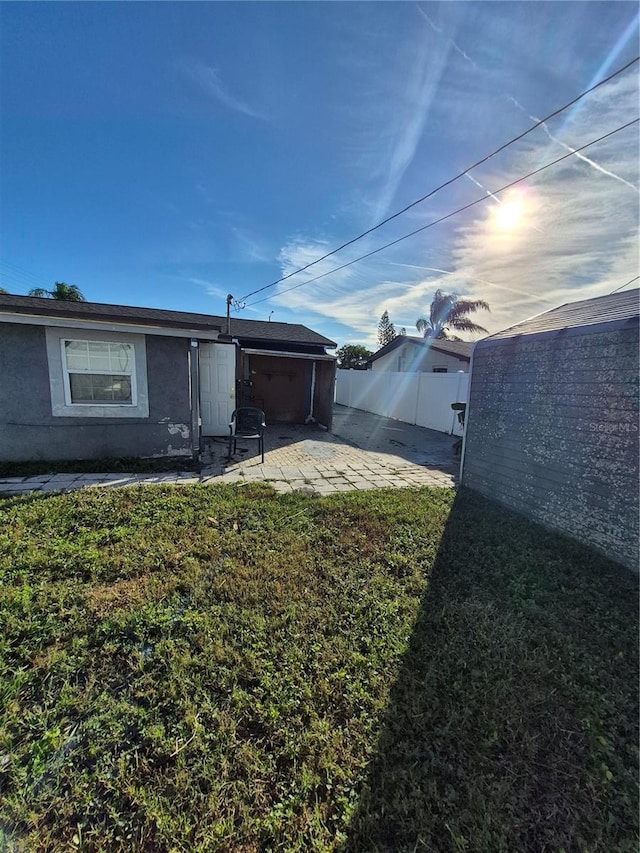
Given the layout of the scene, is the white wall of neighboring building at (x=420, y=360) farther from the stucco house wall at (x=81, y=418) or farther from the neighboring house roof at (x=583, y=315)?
the stucco house wall at (x=81, y=418)

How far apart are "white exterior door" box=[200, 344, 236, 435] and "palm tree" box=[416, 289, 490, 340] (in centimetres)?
1719

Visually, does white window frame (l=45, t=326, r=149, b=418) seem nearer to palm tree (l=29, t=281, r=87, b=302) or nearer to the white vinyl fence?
the white vinyl fence

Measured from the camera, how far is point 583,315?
407cm

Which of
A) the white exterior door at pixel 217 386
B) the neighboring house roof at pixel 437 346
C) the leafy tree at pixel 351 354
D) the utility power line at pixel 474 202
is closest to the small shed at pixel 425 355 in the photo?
the neighboring house roof at pixel 437 346

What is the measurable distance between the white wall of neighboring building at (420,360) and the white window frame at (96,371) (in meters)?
11.6

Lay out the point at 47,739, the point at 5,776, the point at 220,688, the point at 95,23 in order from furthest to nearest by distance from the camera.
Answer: the point at 95,23 → the point at 220,688 → the point at 47,739 → the point at 5,776

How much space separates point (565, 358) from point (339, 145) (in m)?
5.77

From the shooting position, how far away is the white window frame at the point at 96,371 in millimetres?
5211

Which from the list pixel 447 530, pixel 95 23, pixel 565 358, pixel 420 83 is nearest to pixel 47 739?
pixel 447 530

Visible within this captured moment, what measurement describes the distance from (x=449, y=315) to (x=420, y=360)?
7.89 metres

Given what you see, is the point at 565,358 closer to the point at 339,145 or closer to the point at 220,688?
the point at 220,688

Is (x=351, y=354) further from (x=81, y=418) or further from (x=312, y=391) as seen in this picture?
(x=81, y=418)

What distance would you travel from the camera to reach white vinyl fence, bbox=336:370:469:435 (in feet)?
36.1

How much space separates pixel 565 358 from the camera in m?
3.87
